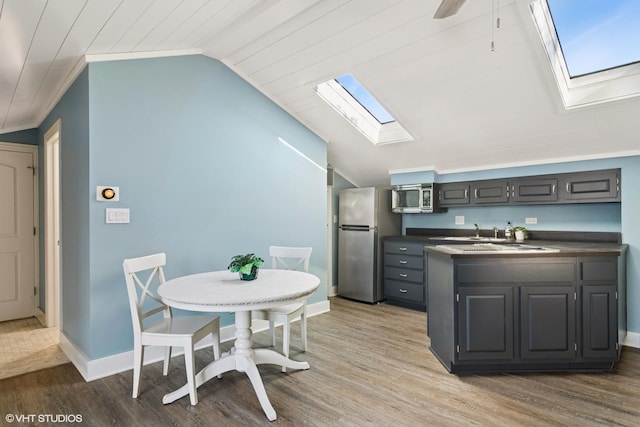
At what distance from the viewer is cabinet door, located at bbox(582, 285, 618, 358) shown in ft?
8.71

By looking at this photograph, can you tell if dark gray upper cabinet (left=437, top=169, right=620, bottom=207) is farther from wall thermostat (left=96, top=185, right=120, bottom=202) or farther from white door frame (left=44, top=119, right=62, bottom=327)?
white door frame (left=44, top=119, right=62, bottom=327)

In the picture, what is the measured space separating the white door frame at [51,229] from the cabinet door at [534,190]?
194 inches

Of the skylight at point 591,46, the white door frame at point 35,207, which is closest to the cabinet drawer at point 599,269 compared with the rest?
the skylight at point 591,46

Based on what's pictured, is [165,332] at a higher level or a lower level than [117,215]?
lower

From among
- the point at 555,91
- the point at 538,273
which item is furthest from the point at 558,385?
the point at 555,91

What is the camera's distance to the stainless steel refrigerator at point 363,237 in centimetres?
475

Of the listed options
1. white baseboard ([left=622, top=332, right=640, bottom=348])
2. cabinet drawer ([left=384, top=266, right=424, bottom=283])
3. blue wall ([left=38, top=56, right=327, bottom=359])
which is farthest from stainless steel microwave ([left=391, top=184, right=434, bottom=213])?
white baseboard ([left=622, top=332, right=640, bottom=348])

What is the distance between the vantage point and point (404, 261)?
457 centimetres

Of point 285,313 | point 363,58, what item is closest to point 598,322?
point 285,313

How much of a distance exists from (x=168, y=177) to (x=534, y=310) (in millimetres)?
3130

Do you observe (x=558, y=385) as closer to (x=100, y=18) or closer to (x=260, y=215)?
(x=260, y=215)

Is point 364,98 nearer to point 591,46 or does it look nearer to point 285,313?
point 591,46

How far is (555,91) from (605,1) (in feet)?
2.13

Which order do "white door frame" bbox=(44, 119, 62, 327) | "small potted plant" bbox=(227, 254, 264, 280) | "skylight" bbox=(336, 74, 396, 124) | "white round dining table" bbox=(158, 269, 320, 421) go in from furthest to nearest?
"skylight" bbox=(336, 74, 396, 124)
"white door frame" bbox=(44, 119, 62, 327)
"small potted plant" bbox=(227, 254, 264, 280)
"white round dining table" bbox=(158, 269, 320, 421)
